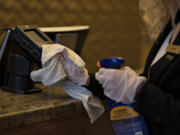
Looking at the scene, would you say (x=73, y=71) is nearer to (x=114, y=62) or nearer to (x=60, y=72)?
(x=60, y=72)

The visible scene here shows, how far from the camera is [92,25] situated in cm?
231

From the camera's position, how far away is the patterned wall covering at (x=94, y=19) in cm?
196

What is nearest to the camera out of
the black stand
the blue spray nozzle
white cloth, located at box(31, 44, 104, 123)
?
the blue spray nozzle

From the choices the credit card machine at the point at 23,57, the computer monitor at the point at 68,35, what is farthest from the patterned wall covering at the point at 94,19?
the credit card machine at the point at 23,57

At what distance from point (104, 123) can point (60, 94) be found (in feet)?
0.75

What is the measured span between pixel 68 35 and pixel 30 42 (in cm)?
36

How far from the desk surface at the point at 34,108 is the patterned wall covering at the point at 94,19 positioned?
96 centimetres

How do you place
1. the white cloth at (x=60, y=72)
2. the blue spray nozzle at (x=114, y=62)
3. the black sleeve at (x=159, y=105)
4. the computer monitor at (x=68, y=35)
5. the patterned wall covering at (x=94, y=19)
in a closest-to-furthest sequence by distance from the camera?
the black sleeve at (x=159, y=105), the blue spray nozzle at (x=114, y=62), the white cloth at (x=60, y=72), the computer monitor at (x=68, y=35), the patterned wall covering at (x=94, y=19)

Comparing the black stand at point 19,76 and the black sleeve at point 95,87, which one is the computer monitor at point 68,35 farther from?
the black sleeve at point 95,87

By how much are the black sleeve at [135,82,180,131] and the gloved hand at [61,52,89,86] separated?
0.96 feet

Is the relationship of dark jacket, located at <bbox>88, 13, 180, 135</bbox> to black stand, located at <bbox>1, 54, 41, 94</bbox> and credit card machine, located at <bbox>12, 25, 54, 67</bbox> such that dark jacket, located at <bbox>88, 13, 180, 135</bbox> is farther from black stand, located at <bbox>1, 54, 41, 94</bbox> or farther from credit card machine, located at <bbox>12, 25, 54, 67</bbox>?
black stand, located at <bbox>1, 54, 41, 94</bbox>

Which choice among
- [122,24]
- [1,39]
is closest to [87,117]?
[1,39]

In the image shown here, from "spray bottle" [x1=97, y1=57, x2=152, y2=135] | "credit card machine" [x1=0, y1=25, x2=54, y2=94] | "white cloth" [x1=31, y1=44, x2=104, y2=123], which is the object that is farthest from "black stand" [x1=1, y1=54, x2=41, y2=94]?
"spray bottle" [x1=97, y1=57, x2=152, y2=135]

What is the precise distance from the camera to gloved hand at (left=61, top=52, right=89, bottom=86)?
100cm
